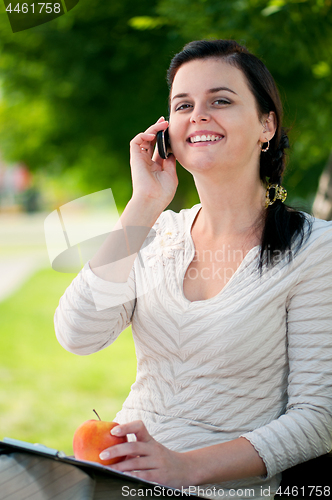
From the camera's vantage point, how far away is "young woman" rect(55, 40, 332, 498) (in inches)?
64.9

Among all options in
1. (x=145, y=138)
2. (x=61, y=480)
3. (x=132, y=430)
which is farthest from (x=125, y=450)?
(x=145, y=138)

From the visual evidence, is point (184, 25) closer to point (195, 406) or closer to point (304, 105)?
point (304, 105)

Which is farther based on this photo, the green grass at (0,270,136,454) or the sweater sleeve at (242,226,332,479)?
the green grass at (0,270,136,454)

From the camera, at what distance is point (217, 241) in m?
2.04

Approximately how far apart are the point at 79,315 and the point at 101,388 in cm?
395

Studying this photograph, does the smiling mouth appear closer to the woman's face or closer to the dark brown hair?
the woman's face

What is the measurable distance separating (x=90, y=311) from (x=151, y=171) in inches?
25.8

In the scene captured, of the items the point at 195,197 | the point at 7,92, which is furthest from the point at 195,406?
the point at 7,92

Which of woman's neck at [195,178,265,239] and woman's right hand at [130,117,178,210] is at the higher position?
Result: woman's right hand at [130,117,178,210]

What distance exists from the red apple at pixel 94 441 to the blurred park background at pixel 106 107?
3.92ft

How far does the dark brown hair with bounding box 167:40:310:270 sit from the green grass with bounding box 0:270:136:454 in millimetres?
3033

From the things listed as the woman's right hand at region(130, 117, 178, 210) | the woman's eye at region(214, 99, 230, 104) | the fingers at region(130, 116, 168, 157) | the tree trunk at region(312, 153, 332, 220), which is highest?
the woman's eye at region(214, 99, 230, 104)

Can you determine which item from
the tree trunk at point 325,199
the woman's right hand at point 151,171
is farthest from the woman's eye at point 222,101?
the tree trunk at point 325,199

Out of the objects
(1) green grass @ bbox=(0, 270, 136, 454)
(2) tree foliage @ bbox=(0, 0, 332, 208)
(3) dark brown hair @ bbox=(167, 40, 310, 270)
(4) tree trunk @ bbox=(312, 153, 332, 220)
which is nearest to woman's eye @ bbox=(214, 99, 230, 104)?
(3) dark brown hair @ bbox=(167, 40, 310, 270)
